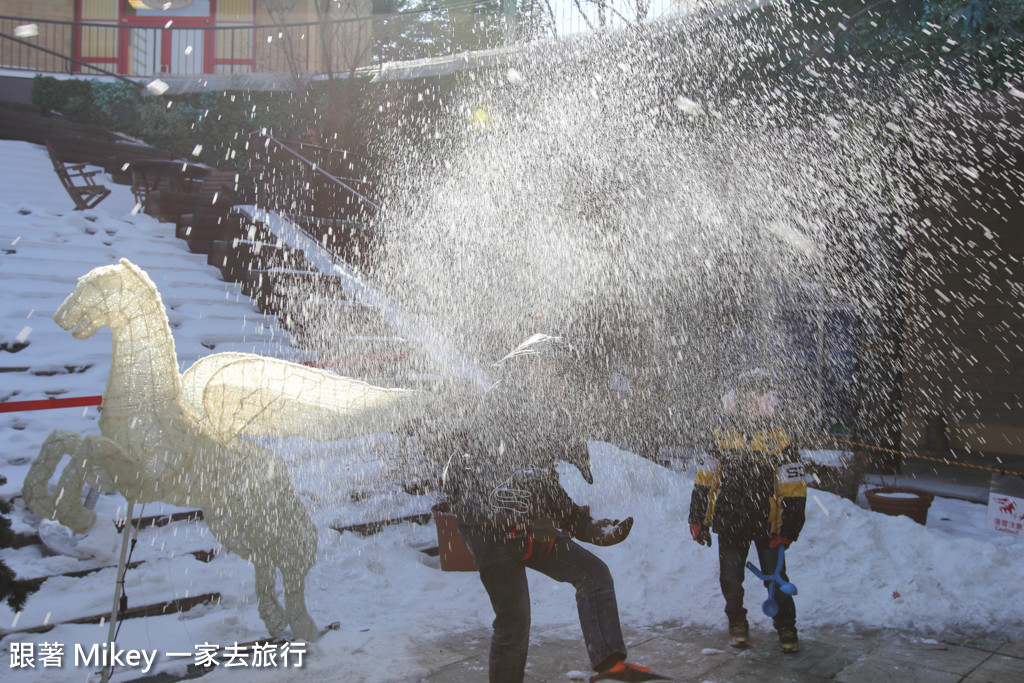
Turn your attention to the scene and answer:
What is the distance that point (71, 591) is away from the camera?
425 cm

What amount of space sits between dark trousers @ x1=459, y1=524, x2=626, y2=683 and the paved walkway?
81 cm

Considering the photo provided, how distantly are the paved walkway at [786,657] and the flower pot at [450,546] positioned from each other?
73 centimetres

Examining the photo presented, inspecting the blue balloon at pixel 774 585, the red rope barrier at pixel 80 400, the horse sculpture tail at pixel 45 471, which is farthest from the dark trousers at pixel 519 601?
the red rope barrier at pixel 80 400

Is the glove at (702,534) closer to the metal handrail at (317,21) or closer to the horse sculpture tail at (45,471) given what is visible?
the horse sculpture tail at (45,471)

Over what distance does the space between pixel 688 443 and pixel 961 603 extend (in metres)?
4.33

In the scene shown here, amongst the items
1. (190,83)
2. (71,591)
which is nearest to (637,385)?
(71,591)

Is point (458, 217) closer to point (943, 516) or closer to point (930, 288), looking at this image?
point (930, 288)

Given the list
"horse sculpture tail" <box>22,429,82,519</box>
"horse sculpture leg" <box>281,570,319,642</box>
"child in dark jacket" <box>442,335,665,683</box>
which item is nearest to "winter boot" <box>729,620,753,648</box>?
"child in dark jacket" <box>442,335,665,683</box>

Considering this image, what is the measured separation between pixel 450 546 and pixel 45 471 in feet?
8.31

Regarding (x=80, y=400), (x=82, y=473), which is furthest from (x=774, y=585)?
(x=80, y=400)

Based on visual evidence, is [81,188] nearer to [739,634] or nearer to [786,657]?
[739,634]

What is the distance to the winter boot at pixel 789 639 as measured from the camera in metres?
4.00

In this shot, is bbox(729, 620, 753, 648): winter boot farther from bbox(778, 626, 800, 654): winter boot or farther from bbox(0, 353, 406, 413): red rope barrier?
bbox(0, 353, 406, 413): red rope barrier

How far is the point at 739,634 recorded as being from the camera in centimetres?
410
